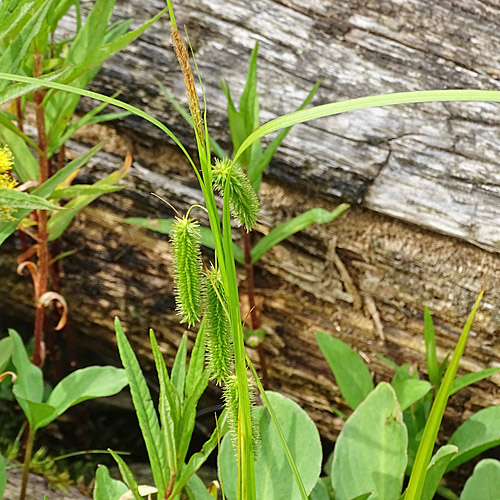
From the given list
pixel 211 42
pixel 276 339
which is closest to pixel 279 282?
pixel 276 339

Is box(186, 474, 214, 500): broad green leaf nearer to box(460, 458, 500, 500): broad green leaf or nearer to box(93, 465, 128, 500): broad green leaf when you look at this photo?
box(93, 465, 128, 500): broad green leaf

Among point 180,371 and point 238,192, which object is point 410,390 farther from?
point 238,192

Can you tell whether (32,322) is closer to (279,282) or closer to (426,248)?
(279,282)

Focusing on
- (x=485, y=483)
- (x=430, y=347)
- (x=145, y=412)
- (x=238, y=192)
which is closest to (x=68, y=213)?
(x=145, y=412)

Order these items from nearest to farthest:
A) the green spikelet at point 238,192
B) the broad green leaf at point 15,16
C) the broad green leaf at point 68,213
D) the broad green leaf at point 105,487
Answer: the green spikelet at point 238,192, the broad green leaf at point 15,16, the broad green leaf at point 105,487, the broad green leaf at point 68,213

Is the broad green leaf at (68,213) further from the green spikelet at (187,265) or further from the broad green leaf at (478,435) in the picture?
the broad green leaf at (478,435)

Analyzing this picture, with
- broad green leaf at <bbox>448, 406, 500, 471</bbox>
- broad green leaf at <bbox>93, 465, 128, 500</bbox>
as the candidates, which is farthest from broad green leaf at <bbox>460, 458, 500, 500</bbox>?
broad green leaf at <bbox>93, 465, 128, 500</bbox>

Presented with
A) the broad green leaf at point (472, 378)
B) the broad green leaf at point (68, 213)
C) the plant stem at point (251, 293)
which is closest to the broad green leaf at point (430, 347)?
the broad green leaf at point (472, 378)
